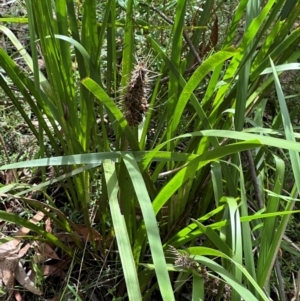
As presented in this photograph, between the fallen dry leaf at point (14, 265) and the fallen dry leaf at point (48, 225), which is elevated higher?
the fallen dry leaf at point (48, 225)

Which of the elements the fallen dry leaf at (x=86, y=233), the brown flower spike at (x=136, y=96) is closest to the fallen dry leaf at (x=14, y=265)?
the fallen dry leaf at (x=86, y=233)

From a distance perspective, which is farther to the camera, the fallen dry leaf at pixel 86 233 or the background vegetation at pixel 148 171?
the fallen dry leaf at pixel 86 233

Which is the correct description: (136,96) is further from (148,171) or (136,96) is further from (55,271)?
(55,271)

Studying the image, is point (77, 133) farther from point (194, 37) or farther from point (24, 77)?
point (194, 37)

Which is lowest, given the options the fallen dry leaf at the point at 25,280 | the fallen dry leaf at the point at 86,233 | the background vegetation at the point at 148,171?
the fallen dry leaf at the point at 25,280

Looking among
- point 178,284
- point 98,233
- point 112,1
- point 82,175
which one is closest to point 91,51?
point 112,1

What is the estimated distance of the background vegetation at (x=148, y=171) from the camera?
735mm

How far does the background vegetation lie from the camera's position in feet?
2.41

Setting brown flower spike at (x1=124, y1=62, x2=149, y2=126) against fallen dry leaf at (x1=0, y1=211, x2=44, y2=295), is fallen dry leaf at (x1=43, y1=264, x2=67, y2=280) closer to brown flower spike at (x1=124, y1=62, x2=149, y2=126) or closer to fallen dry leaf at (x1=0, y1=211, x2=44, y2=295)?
fallen dry leaf at (x1=0, y1=211, x2=44, y2=295)

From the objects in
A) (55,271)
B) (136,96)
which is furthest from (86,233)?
(136,96)

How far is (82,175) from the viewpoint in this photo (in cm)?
100

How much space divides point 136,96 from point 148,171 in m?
0.31

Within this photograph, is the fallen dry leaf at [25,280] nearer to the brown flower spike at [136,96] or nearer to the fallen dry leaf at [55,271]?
the fallen dry leaf at [55,271]

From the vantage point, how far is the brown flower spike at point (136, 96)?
2.26 feet
